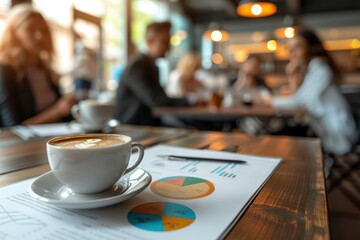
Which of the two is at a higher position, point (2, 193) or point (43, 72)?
point (43, 72)

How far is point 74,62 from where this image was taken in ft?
12.1

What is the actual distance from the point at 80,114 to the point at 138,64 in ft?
4.06

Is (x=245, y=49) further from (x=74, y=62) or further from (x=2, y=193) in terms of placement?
(x=2, y=193)

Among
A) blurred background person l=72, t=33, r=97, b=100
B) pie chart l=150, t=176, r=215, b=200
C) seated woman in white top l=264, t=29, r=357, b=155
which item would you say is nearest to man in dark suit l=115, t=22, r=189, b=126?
seated woman in white top l=264, t=29, r=357, b=155

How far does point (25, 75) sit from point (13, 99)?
0.19 meters

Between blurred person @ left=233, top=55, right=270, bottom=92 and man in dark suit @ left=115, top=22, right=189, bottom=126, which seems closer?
man in dark suit @ left=115, top=22, right=189, bottom=126

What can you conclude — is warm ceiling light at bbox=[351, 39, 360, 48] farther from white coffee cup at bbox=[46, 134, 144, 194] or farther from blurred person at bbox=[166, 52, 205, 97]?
white coffee cup at bbox=[46, 134, 144, 194]

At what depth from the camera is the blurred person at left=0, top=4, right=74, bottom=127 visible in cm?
174

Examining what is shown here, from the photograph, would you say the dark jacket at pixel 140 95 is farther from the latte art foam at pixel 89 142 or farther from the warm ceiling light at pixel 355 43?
the warm ceiling light at pixel 355 43

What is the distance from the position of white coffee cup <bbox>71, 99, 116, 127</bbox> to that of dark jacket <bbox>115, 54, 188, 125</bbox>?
1.06 metres

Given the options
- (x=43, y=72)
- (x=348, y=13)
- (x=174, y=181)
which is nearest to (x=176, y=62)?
(x=348, y=13)

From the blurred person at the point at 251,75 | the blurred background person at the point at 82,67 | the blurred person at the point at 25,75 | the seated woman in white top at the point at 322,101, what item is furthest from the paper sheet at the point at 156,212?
the blurred person at the point at 251,75

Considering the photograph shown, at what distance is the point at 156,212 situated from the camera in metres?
0.46

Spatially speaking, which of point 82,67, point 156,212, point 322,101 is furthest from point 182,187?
point 82,67
